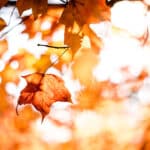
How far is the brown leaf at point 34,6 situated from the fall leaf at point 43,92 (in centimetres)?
34

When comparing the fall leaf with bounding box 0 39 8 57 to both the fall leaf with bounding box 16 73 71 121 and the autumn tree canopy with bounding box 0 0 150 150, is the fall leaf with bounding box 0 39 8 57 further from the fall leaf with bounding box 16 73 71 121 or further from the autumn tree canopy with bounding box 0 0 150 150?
the fall leaf with bounding box 16 73 71 121

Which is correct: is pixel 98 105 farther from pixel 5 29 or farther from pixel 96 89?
pixel 5 29

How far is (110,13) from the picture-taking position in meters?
1.58

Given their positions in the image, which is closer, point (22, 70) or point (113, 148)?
point (113, 148)

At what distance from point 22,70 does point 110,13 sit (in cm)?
57

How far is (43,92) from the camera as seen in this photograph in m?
1.57

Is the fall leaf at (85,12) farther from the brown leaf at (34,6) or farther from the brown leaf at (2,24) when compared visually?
the brown leaf at (2,24)

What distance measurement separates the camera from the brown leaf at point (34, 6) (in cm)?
154

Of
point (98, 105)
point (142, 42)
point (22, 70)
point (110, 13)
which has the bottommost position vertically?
point (98, 105)

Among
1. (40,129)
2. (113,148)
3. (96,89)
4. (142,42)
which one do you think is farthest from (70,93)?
(142,42)

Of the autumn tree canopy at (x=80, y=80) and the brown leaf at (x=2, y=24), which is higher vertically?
the brown leaf at (x=2, y=24)

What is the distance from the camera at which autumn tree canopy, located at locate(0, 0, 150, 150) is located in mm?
1544

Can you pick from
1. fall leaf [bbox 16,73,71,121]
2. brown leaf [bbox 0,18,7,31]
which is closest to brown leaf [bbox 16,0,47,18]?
brown leaf [bbox 0,18,7,31]

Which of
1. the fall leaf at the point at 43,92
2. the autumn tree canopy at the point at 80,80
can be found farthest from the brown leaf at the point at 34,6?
the fall leaf at the point at 43,92
